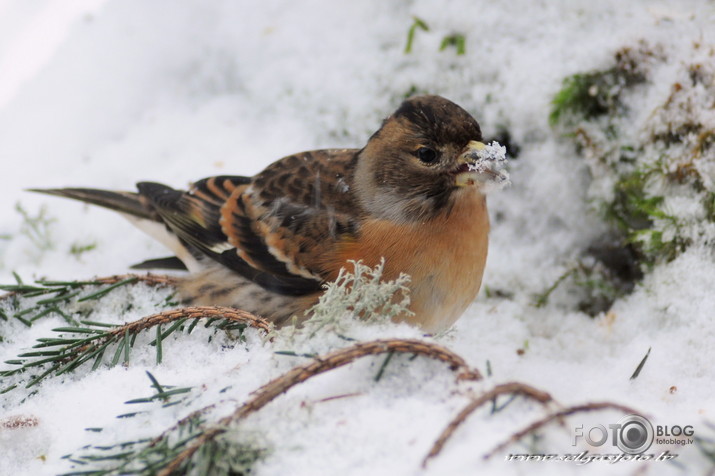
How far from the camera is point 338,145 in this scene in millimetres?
4102

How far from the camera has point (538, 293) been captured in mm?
3527

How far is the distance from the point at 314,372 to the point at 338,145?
8.68 feet

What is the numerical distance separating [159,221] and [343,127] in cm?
116

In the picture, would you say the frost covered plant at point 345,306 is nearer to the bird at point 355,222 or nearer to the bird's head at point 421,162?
the bird at point 355,222

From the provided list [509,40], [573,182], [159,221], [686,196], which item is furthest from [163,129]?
[686,196]

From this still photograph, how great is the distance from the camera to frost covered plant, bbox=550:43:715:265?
3.07 metres

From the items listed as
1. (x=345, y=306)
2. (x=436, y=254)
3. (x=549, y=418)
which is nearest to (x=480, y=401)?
(x=549, y=418)

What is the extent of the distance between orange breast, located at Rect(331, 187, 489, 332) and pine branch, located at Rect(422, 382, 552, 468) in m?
1.25

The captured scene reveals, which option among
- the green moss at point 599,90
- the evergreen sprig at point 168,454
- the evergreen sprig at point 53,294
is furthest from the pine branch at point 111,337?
the green moss at point 599,90

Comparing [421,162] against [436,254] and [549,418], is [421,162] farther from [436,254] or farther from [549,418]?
[549,418]

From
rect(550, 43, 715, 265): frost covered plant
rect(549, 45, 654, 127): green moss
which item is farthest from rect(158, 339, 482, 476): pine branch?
rect(549, 45, 654, 127): green moss

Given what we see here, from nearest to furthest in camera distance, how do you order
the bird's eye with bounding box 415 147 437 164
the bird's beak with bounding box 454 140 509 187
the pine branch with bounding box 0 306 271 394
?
the pine branch with bounding box 0 306 271 394
the bird's beak with bounding box 454 140 509 187
the bird's eye with bounding box 415 147 437 164

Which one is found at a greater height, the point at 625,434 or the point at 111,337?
the point at 111,337

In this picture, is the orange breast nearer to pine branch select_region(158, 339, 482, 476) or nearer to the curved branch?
pine branch select_region(158, 339, 482, 476)
